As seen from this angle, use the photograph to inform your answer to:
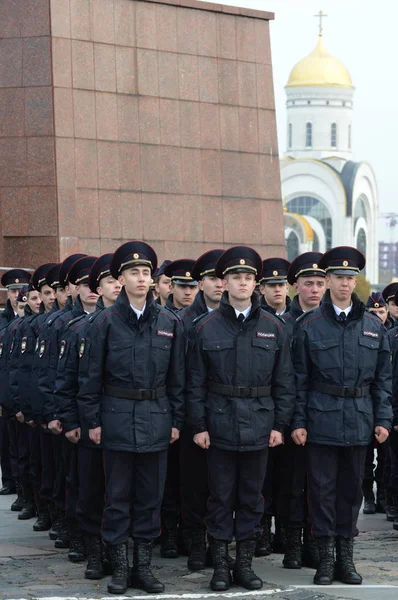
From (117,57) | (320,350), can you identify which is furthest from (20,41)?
(320,350)

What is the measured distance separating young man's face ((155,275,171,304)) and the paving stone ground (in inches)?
87.7

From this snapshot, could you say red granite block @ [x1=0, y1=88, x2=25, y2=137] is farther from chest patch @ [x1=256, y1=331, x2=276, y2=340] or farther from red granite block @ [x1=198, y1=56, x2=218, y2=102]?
chest patch @ [x1=256, y1=331, x2=276, y2=340]

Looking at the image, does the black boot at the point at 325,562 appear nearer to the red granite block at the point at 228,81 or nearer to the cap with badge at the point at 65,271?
the cap with badge at the point at 65,271

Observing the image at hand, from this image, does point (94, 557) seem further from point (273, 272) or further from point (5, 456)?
point (5, 456)

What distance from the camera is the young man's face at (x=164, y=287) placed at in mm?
10227

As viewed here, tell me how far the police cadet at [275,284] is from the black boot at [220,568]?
208 cm

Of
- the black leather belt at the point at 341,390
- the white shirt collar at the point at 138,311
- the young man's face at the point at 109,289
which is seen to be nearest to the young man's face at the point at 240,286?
the white shirt collar at the point at 138,311

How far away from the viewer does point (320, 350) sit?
24.0ft

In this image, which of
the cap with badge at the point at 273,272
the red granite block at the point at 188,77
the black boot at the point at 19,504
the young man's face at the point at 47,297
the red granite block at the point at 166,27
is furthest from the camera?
the red granite block at the point at 188,77

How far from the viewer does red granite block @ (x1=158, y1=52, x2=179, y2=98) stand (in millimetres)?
15492

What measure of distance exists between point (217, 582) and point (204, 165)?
944 cm

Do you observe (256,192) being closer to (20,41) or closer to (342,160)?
(20,41)

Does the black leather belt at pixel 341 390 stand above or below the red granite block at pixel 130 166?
below

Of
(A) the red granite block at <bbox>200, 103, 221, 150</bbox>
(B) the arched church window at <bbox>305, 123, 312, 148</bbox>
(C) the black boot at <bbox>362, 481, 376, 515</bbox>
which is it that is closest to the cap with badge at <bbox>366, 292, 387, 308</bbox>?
(C) the black boot at <bbox>362, 481, 376, 515</bbox>
